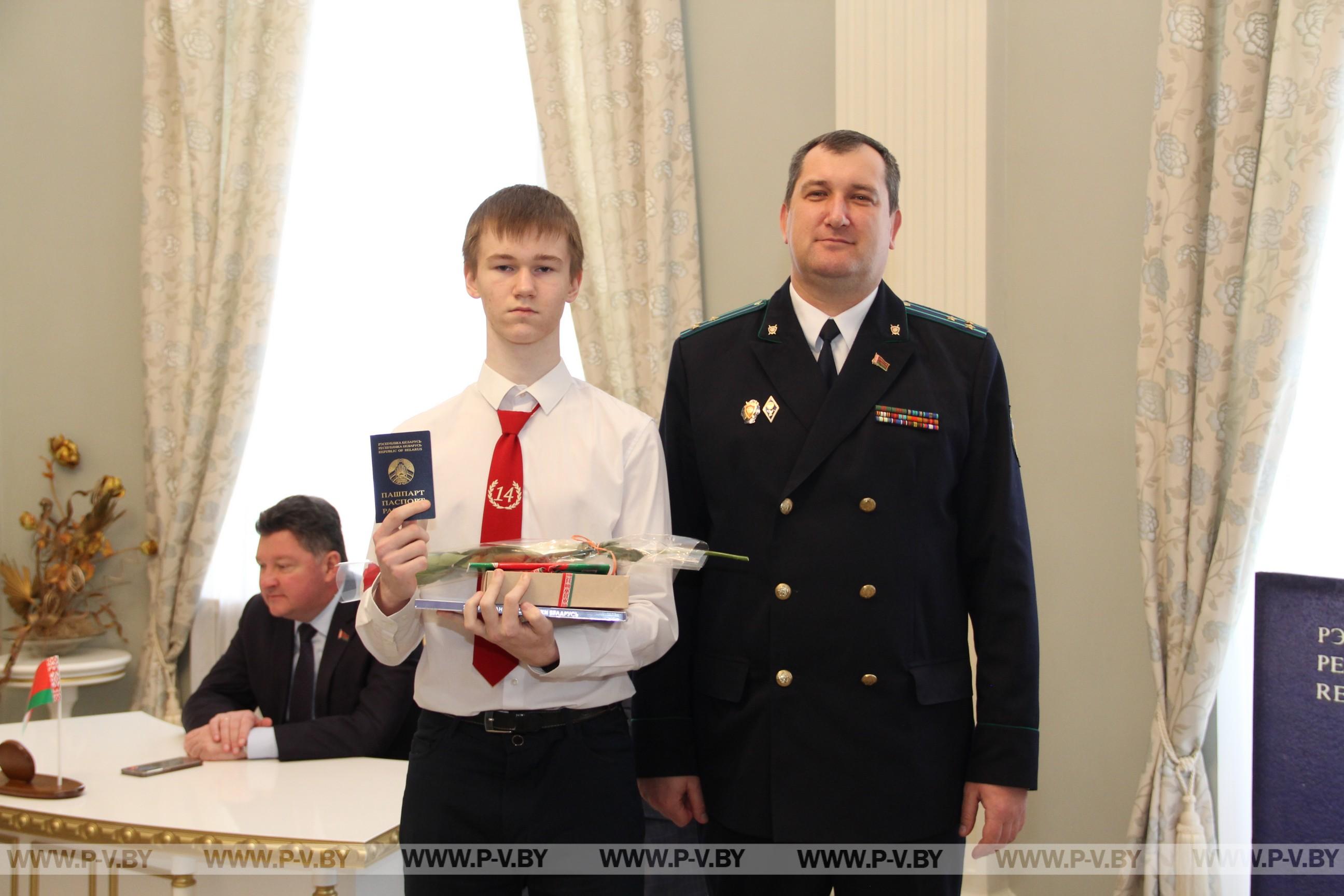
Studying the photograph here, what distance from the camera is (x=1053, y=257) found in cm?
320

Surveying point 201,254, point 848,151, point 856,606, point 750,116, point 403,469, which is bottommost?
point 856,606

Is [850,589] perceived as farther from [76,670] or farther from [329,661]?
[76,670]

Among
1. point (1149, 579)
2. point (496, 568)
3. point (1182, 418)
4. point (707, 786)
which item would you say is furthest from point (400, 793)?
point (1182, 418)

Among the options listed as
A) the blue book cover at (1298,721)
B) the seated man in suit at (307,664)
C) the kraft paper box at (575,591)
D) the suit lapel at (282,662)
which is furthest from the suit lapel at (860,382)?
the suit lapel at (282,662)

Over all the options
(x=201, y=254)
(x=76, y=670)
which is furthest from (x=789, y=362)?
(x=76, y=670)

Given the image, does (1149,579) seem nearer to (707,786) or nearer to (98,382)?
(707,786)

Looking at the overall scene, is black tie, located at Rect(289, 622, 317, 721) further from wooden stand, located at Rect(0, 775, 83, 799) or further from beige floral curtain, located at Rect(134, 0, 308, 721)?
beige floral curtain, located at Rect(134, 0, 308, 721)

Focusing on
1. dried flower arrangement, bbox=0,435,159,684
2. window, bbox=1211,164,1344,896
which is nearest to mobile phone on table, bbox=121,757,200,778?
dried flower arrangement, bbox=0,435,159,684

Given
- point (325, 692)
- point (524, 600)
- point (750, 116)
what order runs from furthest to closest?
1. point (750, 116)
2. point (325, 692)
3. point (524, 600)

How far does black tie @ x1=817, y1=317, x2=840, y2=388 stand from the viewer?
185 centimetres

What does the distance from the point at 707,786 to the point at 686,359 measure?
0.76 metres

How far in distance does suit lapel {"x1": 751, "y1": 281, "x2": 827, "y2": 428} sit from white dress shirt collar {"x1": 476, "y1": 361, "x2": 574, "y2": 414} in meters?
0.36

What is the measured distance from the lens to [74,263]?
15.3ft

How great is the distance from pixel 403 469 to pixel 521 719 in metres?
0.43
